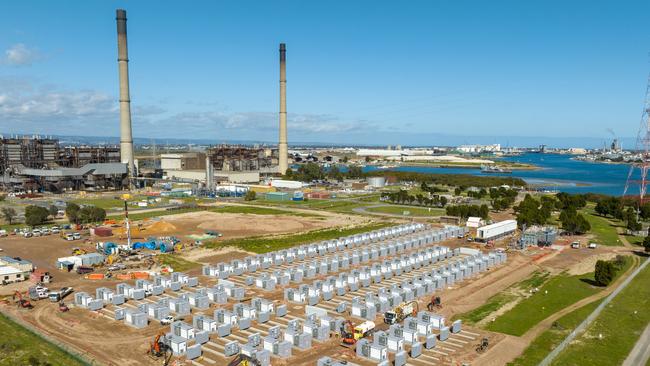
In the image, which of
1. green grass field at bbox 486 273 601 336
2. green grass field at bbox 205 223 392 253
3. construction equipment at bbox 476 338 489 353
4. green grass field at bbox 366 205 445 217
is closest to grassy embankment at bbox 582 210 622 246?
green grass field at bbox 486 273 601 336

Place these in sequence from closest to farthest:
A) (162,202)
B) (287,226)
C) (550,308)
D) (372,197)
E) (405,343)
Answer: (405,343) → (550,308) → (287,226) → (162,202) → (372,197)

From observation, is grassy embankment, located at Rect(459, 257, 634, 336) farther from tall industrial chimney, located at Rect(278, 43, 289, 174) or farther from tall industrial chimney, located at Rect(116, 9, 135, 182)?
tall industrial chimney, located at Rect(278, 43, 289, 174)

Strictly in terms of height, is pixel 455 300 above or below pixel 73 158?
below

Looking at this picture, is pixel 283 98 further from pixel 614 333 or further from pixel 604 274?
pixel 614 333

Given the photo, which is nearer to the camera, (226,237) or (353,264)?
(353,264)

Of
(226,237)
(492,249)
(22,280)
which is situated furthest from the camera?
(226,237)

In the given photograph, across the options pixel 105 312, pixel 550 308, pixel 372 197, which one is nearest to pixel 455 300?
pixel 550 308

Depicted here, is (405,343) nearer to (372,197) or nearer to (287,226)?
(287,226)
